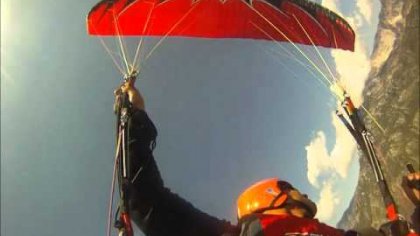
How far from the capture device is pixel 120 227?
12.7 feet

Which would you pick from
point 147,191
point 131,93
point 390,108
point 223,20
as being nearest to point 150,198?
point 147,191

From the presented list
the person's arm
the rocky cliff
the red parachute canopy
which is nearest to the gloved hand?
the person's arm

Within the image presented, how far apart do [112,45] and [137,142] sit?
4.30 meters

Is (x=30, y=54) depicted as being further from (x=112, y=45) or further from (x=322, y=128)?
(x=322, y=128)

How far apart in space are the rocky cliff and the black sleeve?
50.9 feet

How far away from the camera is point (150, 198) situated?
497cm

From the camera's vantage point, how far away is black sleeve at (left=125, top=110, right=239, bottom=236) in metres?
4.80

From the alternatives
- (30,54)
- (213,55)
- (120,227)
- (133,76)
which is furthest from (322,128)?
(120,227)

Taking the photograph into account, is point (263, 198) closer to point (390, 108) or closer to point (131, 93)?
point (131, 93)

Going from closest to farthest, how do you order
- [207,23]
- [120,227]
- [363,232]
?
[363,232]
[120,227]
[207,23]

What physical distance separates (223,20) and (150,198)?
12.5ft

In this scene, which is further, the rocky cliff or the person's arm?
the rocky cliff

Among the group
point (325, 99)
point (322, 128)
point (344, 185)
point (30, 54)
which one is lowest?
point (344, 185)

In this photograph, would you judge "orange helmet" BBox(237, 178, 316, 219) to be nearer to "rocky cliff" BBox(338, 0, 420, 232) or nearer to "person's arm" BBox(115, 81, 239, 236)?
"person's arm" BBox(115, 81, 239, 236)
